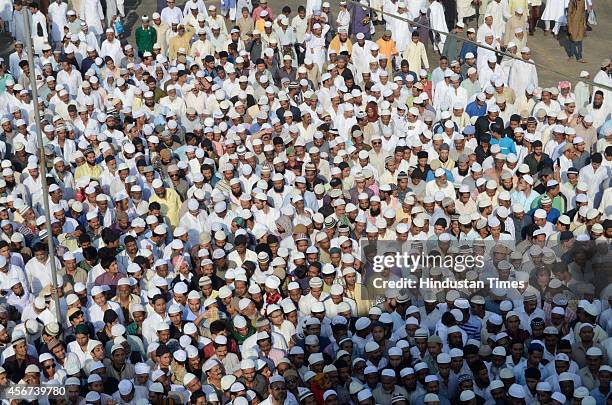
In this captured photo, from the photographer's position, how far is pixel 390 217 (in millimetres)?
12336

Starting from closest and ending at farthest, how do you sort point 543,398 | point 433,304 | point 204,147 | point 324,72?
point 543,398 < point 433,304 < point 204,147 < point 324,72

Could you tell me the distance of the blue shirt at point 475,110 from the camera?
14961mm

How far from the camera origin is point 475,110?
1498 cm

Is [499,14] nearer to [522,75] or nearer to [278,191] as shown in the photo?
[522,75]

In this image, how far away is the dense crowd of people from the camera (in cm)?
1027

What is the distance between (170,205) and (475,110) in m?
4.26

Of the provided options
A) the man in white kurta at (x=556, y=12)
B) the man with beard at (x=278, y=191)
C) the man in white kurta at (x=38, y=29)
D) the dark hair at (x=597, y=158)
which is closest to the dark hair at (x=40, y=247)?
the man with beard at (x=278, y=191)

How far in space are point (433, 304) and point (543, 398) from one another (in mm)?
1702

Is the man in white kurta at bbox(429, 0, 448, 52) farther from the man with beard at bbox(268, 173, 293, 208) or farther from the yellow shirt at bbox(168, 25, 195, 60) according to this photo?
the man with beard at bbox(268, 173, 293, 208)

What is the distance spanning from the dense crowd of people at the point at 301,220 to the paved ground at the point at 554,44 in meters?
0.71

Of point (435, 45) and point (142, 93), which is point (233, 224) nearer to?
point (142, 93)

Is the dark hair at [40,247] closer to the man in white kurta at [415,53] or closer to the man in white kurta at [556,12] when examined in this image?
the man in white kurta at [415,53]

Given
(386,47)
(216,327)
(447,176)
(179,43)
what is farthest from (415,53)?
(216,327)

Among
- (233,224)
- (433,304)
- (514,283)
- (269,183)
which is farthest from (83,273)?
(514,283)
